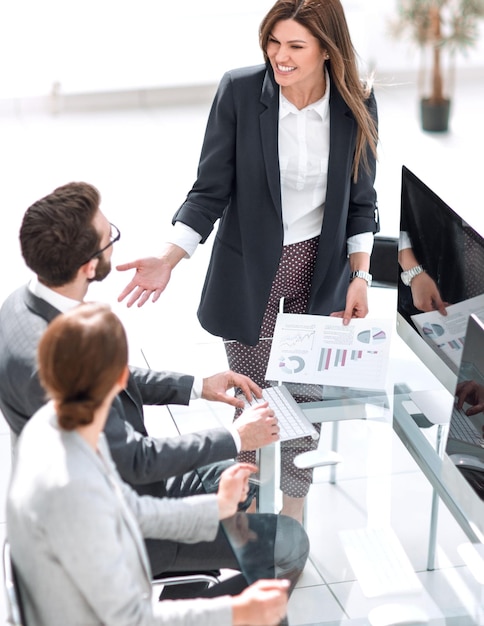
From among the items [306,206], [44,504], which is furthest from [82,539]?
[306,206]

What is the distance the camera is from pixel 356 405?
9.61ft

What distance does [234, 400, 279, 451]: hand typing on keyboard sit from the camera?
8.13 feet

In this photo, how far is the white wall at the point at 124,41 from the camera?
8.06m

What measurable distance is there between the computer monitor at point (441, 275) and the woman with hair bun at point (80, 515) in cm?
119

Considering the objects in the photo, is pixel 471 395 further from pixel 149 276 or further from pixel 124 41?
pixel 124 41

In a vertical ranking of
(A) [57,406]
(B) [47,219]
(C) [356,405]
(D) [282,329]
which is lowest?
(C) [356,405]

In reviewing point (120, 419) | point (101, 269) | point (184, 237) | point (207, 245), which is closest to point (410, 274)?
point (184, 237)

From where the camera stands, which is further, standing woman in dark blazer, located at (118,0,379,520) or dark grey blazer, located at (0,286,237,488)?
standing woman in dark blazer, located at (118,0,379,520)

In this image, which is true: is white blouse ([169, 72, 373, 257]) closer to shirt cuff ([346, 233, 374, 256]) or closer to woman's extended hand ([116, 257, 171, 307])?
shirt cuff ([346, 233, 374, 256])

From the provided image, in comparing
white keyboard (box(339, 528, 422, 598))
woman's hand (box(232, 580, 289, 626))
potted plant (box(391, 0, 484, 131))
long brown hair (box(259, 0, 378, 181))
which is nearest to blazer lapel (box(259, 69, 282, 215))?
long brown hair (box(259, 0, 378, 181))

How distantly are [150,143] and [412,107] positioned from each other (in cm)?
226

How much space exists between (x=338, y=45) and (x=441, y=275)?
0.72 m

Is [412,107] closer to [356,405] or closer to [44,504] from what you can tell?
[356,405]

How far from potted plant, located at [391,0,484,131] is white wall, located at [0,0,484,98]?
42.4 inches
